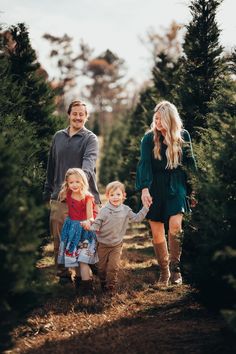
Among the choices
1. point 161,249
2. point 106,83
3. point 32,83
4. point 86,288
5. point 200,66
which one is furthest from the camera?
point 106,83

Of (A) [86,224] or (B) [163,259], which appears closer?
(A) [86,224]

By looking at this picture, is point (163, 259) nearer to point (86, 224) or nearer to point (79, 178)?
point (86, 224)

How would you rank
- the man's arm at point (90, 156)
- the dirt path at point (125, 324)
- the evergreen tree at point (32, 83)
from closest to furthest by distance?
the dirt path at point (125, 324) → the man's arm at point (90, 156) → the evergreen tree at point (32, 83)

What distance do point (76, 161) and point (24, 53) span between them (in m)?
3.93

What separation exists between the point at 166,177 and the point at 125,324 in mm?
2191

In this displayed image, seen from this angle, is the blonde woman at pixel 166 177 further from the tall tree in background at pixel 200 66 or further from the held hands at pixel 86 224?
the tall tree in background at pixel 200 66

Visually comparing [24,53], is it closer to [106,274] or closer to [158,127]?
[158,127]

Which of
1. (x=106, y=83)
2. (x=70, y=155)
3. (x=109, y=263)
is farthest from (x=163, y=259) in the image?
(x=106, y=83)

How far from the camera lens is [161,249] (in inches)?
268

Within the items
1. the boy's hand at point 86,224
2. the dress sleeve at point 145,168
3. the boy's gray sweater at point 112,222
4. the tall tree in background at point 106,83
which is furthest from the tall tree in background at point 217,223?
the tall tree in background at point 106,83

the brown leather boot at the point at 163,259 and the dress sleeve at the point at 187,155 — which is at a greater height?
the dress sleeve at the point at 187,155

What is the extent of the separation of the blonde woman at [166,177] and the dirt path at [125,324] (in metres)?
0.51

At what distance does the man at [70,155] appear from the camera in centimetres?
691

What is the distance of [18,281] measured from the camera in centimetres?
386
